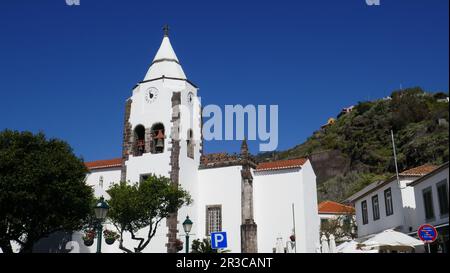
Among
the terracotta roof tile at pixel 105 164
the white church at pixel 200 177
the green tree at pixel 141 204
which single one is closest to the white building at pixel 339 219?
the white church at pixel 200 177

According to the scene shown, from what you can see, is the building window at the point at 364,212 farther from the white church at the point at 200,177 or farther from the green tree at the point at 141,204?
the green tree at the point at 141,204

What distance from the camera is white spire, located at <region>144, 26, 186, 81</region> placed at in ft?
112

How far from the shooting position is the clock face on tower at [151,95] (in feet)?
109

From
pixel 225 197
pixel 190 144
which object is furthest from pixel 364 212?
pixel 190 144

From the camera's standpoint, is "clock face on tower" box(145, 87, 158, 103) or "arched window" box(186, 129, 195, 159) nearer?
"arched window" box(186, 129, 195, 159)

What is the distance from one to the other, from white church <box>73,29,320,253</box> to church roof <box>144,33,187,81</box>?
0.26 ft

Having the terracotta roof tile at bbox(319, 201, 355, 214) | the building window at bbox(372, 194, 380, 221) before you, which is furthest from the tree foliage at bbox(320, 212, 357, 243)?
the building window at bbox(372, 194, 380, 221)

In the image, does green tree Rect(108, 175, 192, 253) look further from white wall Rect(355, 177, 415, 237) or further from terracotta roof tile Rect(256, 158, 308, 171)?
white wall Rect(355, 177, 415, 237)

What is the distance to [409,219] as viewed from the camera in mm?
21516

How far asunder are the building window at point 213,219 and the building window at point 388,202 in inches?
462

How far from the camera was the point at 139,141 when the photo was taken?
33.3 m
